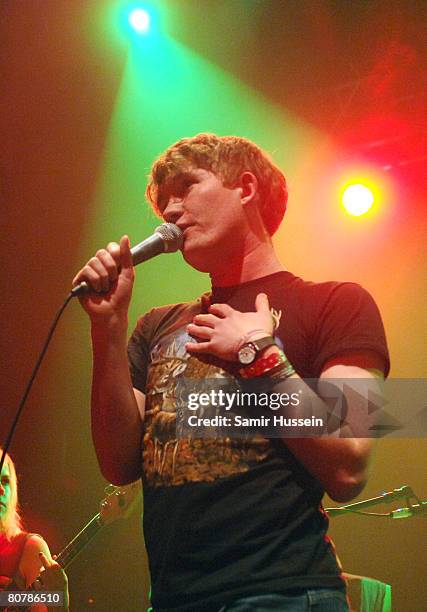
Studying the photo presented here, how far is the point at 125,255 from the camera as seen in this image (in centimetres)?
114

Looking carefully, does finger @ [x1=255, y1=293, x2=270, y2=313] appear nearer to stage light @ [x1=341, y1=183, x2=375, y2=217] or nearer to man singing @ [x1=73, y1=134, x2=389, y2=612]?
man singing @ [x1=73, y1=134, x2=389, y2=612]

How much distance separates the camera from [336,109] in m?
3.09

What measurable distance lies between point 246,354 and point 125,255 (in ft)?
0.98

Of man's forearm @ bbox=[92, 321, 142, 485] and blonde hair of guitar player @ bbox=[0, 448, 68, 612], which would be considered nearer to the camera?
man's forearm @ bbox=[92, 321, 142, 485]

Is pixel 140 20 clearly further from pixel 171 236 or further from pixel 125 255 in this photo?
pixel 125 255

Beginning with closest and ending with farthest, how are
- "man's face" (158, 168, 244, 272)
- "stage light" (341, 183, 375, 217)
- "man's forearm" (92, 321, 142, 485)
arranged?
"man's forearm" (92, 321, 142, 485)
"man's face" (158, 168, 244, 272)
"stage light" (341, 183, 375, 217)

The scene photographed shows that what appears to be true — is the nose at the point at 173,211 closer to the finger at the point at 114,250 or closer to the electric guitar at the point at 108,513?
the finger at the point at 114,250

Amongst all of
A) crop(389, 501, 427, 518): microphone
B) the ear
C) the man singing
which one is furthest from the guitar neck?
the ear

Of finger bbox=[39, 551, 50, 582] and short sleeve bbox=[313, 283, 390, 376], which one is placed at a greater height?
short sleeve bbox=[313, 283, 390, 376]

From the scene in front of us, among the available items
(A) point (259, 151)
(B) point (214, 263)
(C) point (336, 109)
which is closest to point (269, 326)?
(B) point (214, 263)

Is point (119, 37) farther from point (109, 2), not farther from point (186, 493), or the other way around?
point (186, 493)

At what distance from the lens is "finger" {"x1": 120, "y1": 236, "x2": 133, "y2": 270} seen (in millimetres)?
Answer: 1121

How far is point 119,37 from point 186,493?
102 inches

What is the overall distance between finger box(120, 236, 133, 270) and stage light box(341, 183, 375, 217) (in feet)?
7.16
